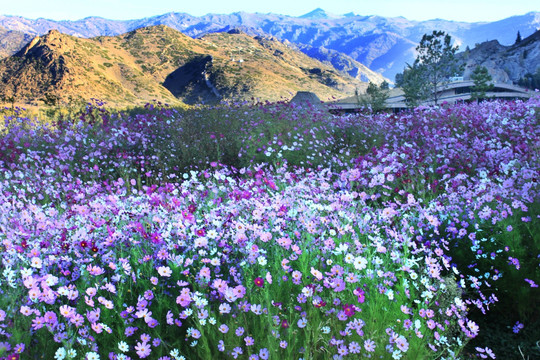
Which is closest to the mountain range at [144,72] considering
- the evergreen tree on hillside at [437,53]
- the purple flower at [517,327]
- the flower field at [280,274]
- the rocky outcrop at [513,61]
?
the evergreen tree on hillside at [437,53]

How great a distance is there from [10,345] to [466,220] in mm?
4451

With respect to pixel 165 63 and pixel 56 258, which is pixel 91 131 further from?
pixel 165 63

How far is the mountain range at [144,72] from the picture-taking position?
5841 cm

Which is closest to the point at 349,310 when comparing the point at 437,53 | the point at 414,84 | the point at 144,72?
the point at 437,53

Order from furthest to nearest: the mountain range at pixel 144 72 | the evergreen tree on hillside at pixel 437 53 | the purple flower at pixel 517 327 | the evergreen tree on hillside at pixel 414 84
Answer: the mountain range at pixel 144 72, the evergreen tree on hillside at pixel 414 84, the evergreen tree on hillside at pixel 437 53, the purple flower at pixel 517 327

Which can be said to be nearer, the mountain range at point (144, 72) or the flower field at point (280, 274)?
the flower field at point (280, 274)

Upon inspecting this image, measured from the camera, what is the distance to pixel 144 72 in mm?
98500

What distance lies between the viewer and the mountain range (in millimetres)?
58406

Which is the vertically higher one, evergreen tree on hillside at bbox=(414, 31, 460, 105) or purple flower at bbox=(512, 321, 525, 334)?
evergreen tree on hillside at bbox=(414, 31, 460, 105)

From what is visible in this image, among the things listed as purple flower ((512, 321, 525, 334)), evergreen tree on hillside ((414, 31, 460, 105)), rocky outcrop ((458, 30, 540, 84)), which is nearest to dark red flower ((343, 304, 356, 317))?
purple flower ((512, 321, 525, 334))

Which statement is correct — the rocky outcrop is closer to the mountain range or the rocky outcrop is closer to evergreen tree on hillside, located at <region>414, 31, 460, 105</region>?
the mountain range

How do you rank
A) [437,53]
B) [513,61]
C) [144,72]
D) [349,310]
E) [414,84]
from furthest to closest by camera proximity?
[513,61], [144,72], [414,84], [437,53], [349,310]

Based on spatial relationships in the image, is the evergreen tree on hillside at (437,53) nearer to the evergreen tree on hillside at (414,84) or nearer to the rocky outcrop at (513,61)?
the evergreen tree on hillside at (414,84)

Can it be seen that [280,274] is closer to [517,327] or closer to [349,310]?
[349,310]
